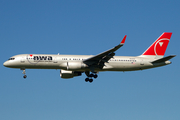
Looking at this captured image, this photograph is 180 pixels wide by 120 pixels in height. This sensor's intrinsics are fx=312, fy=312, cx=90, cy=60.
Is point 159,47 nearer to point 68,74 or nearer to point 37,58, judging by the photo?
point 68,74

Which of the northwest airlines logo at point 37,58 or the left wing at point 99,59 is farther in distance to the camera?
the northwest airlines logo at point 37,58

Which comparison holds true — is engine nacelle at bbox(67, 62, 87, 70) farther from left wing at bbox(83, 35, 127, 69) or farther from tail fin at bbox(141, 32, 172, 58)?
tail fin at bbox(141, 32, 172, 58)

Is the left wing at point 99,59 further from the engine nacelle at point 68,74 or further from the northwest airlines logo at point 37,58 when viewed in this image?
the northwest airlines logo at point 37,58

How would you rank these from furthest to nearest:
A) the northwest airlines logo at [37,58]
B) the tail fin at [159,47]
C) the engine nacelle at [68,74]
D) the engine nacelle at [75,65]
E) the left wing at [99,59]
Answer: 1. the tail fin at [159,47]
2. the engine nacelle at [68,74]
3. the northwest airlines logo at [37,58]
4. the engine nacelle at [75,65]
5. the left wing at [99,59]

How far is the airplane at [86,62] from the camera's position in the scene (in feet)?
154

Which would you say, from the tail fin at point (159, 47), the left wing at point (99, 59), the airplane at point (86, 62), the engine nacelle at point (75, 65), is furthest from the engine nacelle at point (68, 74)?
the tail fin at point (159, 47)

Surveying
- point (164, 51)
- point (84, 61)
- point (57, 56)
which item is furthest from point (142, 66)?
point (57, 56)

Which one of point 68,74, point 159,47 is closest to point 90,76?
point 68,74

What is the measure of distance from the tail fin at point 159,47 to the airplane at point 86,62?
1.01 metres

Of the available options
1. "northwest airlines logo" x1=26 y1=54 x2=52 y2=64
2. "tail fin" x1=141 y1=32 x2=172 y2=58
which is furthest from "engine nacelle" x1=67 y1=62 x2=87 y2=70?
"tail fin" x1=141 y1=32 x2=172 y2=58

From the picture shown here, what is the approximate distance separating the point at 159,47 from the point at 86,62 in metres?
13.9

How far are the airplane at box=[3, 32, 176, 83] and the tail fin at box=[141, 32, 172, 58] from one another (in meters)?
1.01

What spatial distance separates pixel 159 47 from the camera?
53.2 m

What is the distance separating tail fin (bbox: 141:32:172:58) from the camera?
52.4 m
